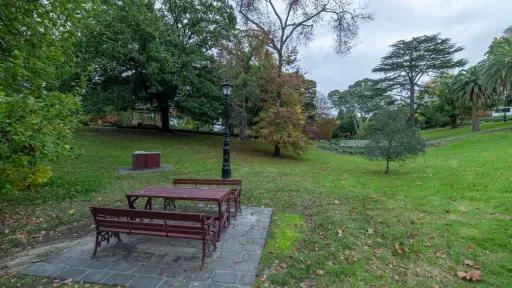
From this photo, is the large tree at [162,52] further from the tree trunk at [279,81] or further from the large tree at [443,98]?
the large tree at [443,98]

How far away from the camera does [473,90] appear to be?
98.4 feet

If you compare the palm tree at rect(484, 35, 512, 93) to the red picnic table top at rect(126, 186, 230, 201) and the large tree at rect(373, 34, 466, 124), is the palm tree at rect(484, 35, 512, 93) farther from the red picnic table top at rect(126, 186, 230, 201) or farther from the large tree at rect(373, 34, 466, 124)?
the red picnic table top at rect(126, 186, 230, 201)

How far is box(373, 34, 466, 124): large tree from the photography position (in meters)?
36.5

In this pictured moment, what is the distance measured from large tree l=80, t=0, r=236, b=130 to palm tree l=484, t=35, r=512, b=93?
63.6ft

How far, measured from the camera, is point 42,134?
4.30 meters

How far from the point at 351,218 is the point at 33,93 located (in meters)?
6.32

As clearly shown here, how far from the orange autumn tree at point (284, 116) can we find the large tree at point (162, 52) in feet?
11.6

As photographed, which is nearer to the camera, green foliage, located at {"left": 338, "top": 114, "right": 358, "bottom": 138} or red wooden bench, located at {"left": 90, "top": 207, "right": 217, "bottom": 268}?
red wooden bench, located at {"left": 90, "top": 207, "right": 217, "bottom": 268}

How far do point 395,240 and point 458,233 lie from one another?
1.29 m

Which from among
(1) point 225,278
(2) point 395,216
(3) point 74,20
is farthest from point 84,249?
(2) point 395,216

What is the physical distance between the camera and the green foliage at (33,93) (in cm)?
403

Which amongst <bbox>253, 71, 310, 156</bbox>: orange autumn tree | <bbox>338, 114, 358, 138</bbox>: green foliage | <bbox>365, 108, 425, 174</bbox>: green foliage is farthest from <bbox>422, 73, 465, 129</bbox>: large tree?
<bbox>365, 108, 425, 174</bbox>: green foliage

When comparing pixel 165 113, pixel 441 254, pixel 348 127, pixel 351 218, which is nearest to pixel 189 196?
pixel 351 218

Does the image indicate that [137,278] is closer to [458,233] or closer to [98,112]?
[458,233]
